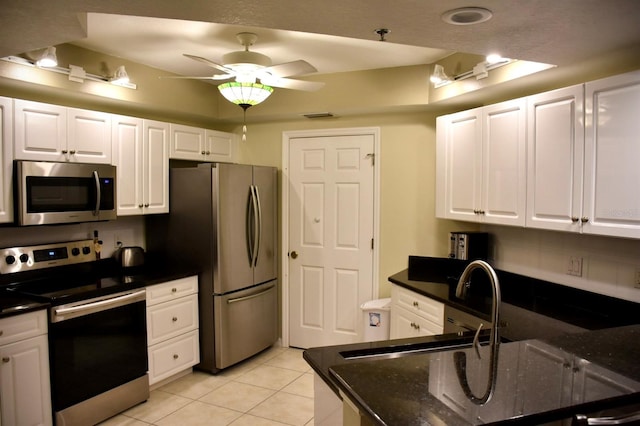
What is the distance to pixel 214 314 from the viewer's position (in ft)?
12.4

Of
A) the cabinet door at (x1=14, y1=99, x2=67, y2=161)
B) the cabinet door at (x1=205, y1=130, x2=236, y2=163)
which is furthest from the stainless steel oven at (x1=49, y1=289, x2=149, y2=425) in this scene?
the cabinet door at (x1=205, y1=130, x2=236, y2=163)

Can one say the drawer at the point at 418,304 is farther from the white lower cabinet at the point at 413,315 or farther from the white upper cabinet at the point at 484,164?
the white upper cabinet at the point at 484,164

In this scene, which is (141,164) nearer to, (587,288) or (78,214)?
(78,214)

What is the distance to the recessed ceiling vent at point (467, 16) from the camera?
1.70 metres

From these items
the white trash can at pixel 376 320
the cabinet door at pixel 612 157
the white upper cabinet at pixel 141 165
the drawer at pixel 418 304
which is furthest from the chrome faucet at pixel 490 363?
the white upper cabinet at pixel 141 165

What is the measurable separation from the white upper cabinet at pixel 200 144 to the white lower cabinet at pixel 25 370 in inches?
70.9

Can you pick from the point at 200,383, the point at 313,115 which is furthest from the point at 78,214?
the point at 313,115

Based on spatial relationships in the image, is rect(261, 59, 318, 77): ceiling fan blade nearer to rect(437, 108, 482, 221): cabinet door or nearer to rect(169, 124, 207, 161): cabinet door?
rect(437, 108, 482, 221): cabinet door

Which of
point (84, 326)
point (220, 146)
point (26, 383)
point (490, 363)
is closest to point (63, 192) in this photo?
point (84, 326)

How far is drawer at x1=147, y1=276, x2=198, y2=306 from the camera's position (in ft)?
11.2

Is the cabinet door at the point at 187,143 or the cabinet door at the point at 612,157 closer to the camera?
the cabinet door at the point at 612,157

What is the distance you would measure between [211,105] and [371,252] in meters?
2.15

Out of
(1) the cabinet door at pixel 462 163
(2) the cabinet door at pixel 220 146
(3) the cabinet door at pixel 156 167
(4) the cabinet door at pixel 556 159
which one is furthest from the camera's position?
(2) the cabinet door at pixel 220 146

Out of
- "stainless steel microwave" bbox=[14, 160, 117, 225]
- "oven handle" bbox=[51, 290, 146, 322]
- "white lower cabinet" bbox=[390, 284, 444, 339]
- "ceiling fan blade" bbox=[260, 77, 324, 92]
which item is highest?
"ceiling fan blade" bbox=[260, 77, 324, 92]
